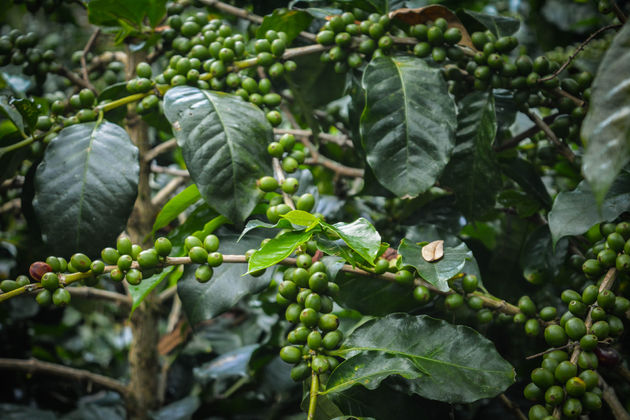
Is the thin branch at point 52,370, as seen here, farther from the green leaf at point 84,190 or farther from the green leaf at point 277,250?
the green leaf at point 277,250

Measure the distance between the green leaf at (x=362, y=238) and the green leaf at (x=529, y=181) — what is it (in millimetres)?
431

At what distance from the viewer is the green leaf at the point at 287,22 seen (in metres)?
0.93

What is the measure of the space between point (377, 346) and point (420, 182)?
0.27 meters

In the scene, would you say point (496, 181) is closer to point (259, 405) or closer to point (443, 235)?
point (443, 235)

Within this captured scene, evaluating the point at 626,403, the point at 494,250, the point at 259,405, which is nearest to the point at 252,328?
the point at 259,405

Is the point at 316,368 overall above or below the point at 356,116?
below

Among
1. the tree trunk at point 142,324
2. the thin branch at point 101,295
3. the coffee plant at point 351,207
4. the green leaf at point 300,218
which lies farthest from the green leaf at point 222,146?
the thin branch at point 101,295

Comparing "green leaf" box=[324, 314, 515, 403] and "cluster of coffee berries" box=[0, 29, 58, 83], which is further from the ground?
"cluster of coffee berries" box=[0, 29, 58, 83]

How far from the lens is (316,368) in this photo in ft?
2.02

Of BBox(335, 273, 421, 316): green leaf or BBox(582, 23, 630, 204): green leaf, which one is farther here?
BBox(335, 273, 421, 316): green leaf

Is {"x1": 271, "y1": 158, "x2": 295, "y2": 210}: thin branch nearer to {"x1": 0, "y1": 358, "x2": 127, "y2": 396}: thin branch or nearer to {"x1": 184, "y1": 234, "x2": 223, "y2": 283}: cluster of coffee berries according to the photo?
{"x1": 184, "y1": 234, "x2": 223, "y2": 283}: cluster of coffee berries

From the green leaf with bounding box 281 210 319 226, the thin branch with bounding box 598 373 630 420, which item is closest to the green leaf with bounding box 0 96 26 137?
the green leaf with bounding box 281 210 319 226

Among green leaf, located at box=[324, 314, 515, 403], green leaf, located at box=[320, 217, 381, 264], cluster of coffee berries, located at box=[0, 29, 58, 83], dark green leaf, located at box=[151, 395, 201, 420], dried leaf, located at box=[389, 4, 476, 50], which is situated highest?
dried leaf, located at box=[389, 4, 476, 50]

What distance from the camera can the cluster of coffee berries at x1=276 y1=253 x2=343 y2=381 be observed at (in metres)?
0.62
